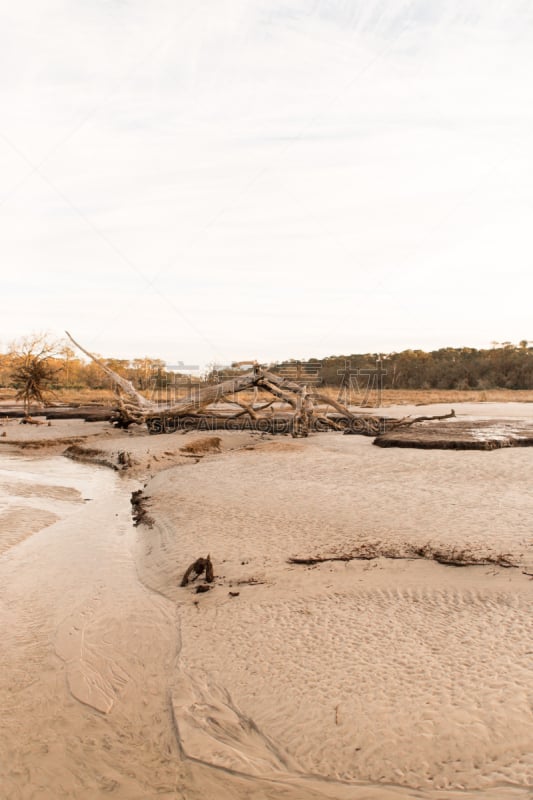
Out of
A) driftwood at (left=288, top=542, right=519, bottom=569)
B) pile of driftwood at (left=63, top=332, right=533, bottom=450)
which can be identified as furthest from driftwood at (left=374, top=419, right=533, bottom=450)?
driftwood at (left=288, top=542, right=519, bottom=569)

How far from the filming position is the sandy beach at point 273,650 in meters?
2.79

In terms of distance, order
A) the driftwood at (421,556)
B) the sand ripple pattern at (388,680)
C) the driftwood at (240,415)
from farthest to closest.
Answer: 1. the driftwood at (240,415)
2. the driftwood at (421,556)
3. the sand ripple pattern at (388,680)

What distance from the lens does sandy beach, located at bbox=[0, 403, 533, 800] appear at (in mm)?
2791

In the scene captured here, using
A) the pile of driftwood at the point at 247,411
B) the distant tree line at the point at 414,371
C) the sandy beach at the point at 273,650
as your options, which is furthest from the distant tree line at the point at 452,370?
the sandy beach at the point at 273,650

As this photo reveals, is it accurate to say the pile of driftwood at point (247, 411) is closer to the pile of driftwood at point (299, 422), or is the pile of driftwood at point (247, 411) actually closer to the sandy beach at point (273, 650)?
the pile of driftwood at point (299, 422)

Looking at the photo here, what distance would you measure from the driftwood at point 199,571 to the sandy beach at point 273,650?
0.07 metres

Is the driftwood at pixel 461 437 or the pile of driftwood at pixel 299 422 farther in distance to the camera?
the pile of driftwood at pixel 299 422

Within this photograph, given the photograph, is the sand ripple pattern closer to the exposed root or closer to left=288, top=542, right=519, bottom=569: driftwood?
left=288, top=542, right=519, bottom=569: driftwood

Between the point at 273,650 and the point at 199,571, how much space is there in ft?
5.04

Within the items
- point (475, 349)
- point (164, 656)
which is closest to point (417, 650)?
point (164, 656)

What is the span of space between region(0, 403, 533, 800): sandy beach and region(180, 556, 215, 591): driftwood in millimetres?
73

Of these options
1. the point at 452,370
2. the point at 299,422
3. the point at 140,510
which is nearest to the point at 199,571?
the point at 140,510

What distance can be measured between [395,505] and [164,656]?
167 inches

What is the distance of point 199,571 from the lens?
17.2 ft
